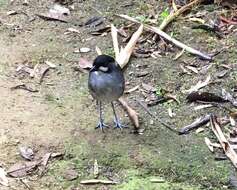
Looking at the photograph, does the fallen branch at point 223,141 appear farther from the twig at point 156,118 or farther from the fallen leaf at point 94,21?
the fallen leaf at point 94,21

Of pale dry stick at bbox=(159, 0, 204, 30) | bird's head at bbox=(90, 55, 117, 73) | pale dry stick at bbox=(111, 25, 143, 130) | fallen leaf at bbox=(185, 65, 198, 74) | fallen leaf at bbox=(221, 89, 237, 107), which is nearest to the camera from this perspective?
bird's head at bbox=(90, 55, 117, 73)

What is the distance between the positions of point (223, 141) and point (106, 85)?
40.3 inches

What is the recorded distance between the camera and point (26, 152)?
4.95 m

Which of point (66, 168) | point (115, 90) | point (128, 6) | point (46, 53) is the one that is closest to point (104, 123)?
point (115, 90)

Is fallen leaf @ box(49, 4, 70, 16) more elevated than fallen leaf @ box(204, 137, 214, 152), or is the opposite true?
fallen leaf @ box(49, 4, 70, 16)

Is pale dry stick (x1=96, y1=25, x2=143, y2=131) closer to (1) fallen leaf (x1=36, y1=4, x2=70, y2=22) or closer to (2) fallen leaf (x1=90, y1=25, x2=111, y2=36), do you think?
(2) fallen leaf (x1=90, y1=25, x2=111, y2=36)

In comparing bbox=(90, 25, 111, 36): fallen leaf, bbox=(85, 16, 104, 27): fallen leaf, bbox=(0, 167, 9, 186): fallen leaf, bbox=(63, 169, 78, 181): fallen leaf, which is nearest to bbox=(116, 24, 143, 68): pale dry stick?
bbox=(90, 25, 111, 36): fallen leaf

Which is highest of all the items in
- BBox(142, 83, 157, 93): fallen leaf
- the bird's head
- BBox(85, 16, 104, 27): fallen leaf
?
BBox(85, 16, 104, 27): fallen leaf

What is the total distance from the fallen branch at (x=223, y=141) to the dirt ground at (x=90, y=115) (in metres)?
0.05

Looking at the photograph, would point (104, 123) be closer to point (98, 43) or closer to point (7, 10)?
point (98, 43)

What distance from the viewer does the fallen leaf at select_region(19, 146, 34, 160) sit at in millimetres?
4903

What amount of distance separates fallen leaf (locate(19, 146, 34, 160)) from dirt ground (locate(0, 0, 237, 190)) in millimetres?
36

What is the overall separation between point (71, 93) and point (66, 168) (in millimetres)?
1135

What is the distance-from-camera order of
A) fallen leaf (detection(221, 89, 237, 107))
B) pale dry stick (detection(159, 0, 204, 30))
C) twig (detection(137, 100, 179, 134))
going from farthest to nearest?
pale dry stick (detection(159, 0, 204, 30)) < fallen leaf (detection(221, 89, 237, 107)) < twig (detection(137, 100, 179, 134))
